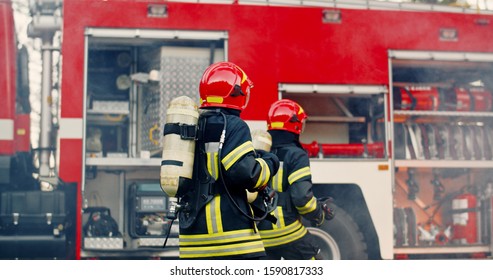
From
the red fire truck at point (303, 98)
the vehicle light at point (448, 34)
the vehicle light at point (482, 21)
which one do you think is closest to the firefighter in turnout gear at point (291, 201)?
the red fire truck at point (303, 98)

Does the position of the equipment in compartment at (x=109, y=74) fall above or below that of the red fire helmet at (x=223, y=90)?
above

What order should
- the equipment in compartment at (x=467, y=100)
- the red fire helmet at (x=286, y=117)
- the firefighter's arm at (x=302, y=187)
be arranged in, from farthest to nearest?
1. the equipment in compartment at (x=467, y=100)
2. the red fire helmet at (x=286, y=117)
3. the firefighter's arm at (x=302, y=187)

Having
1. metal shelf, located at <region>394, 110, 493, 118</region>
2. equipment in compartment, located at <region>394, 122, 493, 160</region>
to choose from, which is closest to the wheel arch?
equipment in compartment, located at <region>394, 122, 493, 160</region>

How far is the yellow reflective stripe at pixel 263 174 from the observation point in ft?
14.4

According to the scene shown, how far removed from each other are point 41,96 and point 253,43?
1660 mm

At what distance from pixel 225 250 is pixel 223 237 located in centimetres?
7

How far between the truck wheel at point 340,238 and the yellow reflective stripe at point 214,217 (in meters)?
2.42

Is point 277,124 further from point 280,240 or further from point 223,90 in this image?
point 223,90

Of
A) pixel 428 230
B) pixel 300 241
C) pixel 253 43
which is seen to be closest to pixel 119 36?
pixel 253 43

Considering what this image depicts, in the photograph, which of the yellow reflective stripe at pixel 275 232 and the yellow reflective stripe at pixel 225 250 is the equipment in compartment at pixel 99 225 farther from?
the yellow reflective stripe at pixel 225 250

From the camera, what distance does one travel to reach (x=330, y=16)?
6.71 metres
